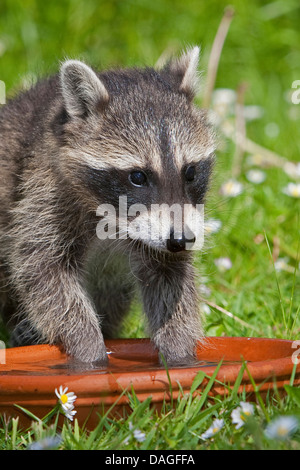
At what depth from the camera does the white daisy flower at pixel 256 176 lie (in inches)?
264

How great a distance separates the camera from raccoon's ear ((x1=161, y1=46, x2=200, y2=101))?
4.54 meters

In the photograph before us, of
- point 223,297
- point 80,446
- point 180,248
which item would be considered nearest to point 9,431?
point 80,446

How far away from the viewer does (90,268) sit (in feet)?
15.1

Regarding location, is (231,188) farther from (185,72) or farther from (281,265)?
(185,72)

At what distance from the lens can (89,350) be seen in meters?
4.20

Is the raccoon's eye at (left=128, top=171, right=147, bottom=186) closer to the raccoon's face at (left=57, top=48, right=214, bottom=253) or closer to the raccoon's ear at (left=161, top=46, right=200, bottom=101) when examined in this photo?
the raccoon's face at (left=57, top=48, right=214, bottom=253)

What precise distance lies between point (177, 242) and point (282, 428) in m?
1.11

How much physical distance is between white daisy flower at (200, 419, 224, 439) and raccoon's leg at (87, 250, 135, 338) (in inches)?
63.1

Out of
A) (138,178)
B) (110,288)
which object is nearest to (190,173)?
(138,178)

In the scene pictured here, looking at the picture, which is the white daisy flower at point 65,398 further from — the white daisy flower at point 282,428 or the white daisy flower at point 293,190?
the white daisy flower at point 293,190

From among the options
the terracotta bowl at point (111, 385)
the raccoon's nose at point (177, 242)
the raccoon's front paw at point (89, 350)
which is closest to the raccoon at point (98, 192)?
the raccoon's front paw at point (89, 350)

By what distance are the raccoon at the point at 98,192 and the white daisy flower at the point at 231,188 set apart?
1678 mm
